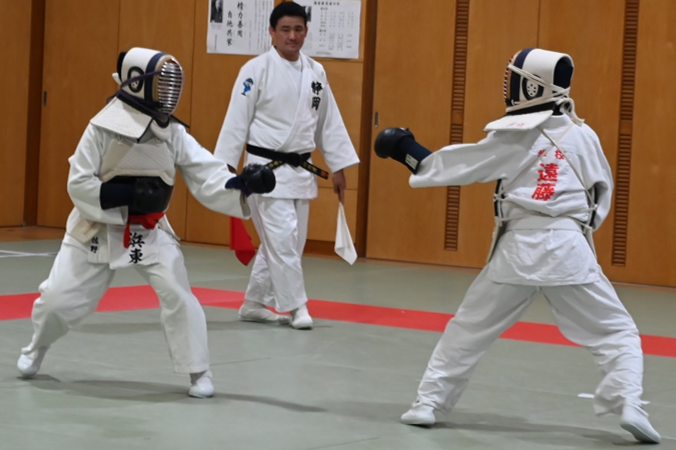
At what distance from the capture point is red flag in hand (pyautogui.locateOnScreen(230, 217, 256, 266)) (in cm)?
520

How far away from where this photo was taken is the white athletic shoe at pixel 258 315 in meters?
6.24

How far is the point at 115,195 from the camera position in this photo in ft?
13.8

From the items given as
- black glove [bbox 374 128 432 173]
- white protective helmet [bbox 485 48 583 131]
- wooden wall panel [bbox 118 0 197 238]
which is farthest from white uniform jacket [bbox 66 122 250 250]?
wooden wall panel [bbox 118 0 197 238]

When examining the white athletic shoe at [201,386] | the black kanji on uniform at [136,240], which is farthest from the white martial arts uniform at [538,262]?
the black kanji on uniform at [136,240]

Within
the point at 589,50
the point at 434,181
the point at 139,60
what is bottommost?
the point at 434,181

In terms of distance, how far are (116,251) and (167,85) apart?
2.17 feet

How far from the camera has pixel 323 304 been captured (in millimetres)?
6992

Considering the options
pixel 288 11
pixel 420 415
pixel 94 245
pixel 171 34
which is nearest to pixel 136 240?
pixel 94 245

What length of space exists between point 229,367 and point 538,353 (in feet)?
5.16

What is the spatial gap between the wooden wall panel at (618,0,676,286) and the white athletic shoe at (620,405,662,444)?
4.95 meters

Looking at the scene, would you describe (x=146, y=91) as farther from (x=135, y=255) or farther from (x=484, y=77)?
(x=484, y=77)

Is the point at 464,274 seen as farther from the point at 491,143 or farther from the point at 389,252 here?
the point at 491,143

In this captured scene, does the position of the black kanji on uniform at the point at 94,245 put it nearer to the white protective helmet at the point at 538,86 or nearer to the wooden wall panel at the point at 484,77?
the white protective helmet at the point at 538,86

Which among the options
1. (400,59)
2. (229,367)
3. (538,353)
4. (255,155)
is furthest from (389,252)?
(229,367)
